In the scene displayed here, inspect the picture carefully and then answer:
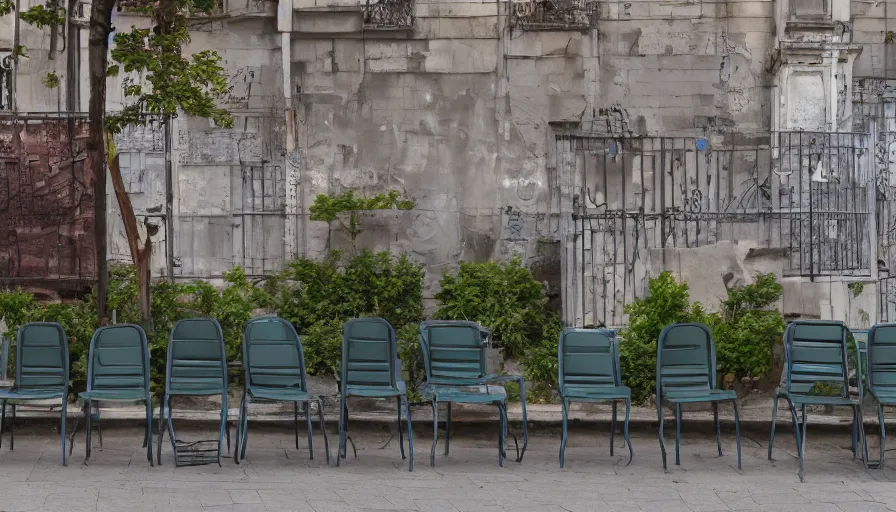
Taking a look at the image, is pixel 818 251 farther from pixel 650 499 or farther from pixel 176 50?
pixel 176 50

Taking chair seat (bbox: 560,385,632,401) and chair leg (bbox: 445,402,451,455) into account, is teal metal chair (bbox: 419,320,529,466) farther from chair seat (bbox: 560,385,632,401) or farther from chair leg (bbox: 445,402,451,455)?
chair seat (bbox: 560,385,632,401)

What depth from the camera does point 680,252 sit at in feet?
42.8

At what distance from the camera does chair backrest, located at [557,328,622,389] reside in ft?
33.1

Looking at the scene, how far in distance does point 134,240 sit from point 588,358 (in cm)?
540

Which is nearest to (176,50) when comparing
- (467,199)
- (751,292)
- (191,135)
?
(191,135)

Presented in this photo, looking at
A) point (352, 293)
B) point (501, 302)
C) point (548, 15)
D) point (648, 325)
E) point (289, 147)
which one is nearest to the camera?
point (648, 325)

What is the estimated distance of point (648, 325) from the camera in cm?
1207

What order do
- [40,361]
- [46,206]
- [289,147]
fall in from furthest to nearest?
[289,147] → [46,206] → [40,361]

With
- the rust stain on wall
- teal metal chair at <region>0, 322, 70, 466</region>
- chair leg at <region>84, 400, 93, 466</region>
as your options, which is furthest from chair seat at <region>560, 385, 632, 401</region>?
the rust stain on wall

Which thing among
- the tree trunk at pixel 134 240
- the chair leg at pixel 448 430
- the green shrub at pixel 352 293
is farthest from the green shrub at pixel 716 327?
the tree trunk at pixel 134 240

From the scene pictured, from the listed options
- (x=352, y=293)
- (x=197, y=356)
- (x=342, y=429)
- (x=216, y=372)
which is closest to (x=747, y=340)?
(x=352, y=293)

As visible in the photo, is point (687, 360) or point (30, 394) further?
point (687, 360)

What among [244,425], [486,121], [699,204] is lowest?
[244,425]

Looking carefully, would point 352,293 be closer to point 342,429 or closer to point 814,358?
point 342,429
